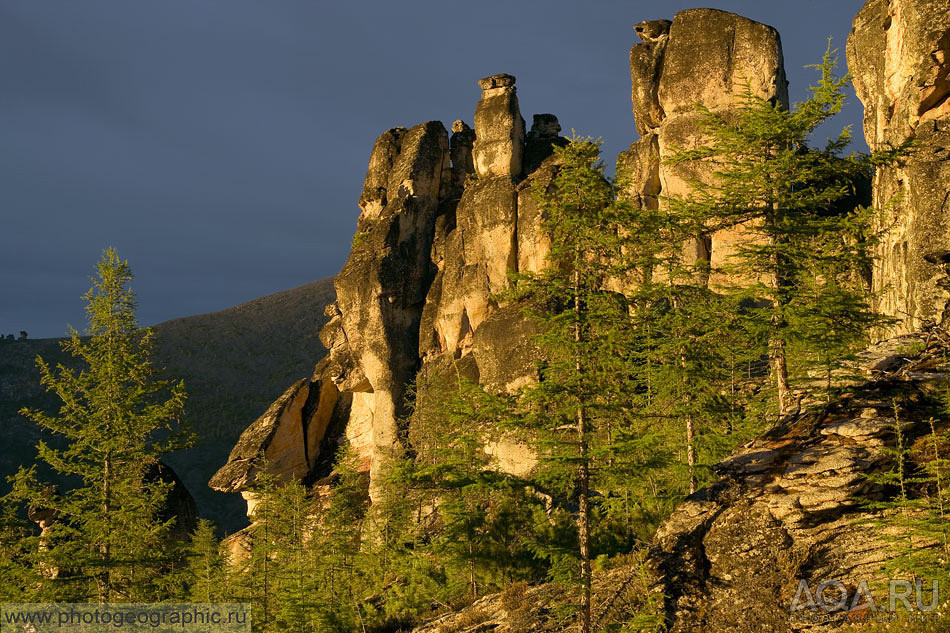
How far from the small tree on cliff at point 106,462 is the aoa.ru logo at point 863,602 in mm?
14550

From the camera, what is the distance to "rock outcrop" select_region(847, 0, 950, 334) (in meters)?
22.3

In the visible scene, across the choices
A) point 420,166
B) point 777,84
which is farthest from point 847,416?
point 420,166

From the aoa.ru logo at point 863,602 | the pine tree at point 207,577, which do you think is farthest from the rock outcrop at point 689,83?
the pine tree at point 207,577

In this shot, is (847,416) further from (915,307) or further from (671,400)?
(915,307)

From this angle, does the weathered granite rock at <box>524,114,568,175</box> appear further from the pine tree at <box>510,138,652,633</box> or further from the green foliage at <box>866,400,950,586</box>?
the green foliage at <box>866,400,950,586</box>

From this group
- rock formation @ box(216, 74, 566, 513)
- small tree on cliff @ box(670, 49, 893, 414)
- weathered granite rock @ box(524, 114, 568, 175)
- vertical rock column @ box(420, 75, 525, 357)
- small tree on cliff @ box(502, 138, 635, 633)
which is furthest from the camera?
weathered granite rock @ box(524, 114, 568, 175)

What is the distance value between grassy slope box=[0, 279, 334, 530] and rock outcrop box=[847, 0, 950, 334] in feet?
173

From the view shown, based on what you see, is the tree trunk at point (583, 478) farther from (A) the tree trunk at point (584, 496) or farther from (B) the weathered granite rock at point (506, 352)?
(B) the weathered granite rock at point (506, 352)

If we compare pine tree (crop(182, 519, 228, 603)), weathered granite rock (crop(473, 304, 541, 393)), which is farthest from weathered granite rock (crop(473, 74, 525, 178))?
pine tree (crop(182, 519, 228, 603))

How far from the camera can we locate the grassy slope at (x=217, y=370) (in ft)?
228

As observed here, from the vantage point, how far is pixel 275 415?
45625 millimetres

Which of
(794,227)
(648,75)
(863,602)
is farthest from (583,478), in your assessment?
(648,75)

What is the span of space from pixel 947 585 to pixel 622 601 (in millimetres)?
5605

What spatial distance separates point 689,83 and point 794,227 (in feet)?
74.1
